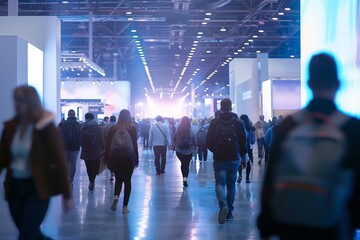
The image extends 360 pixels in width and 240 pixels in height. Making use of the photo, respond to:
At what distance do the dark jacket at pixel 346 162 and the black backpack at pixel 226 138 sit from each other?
3.74 meters

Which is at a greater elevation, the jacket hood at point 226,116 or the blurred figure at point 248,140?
the jacket hood at point 226,116

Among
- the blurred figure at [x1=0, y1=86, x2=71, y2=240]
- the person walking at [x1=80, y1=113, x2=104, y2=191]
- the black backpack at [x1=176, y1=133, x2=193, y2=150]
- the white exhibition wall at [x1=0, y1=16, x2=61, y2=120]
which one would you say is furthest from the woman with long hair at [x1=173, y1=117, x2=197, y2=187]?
the white exhibition wall at [x1=0, y1=16, x2=61, y2=120]

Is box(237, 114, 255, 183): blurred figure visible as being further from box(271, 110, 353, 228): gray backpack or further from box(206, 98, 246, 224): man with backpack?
box(271, 110, 353, 228): gray backpack

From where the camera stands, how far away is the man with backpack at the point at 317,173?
216cm

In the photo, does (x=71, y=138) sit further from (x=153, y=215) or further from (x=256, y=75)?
(x=256, y=75)

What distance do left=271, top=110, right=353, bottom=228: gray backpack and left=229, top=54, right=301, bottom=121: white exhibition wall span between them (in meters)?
22.2

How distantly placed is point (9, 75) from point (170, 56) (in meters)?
25.1

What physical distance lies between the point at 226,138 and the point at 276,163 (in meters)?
3.89

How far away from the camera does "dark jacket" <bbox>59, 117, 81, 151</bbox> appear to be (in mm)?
9688

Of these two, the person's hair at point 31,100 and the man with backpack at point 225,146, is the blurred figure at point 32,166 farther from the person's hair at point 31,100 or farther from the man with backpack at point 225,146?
the man with backpack at point 225,146

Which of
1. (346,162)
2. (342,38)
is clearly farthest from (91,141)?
(346,162)

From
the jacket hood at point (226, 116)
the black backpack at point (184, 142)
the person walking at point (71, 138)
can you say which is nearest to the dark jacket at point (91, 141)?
the person walking at point (71, 138)

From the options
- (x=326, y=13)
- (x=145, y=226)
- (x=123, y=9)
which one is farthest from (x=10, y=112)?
(x=123, y=9)

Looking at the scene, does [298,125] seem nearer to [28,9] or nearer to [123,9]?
[123,9]
